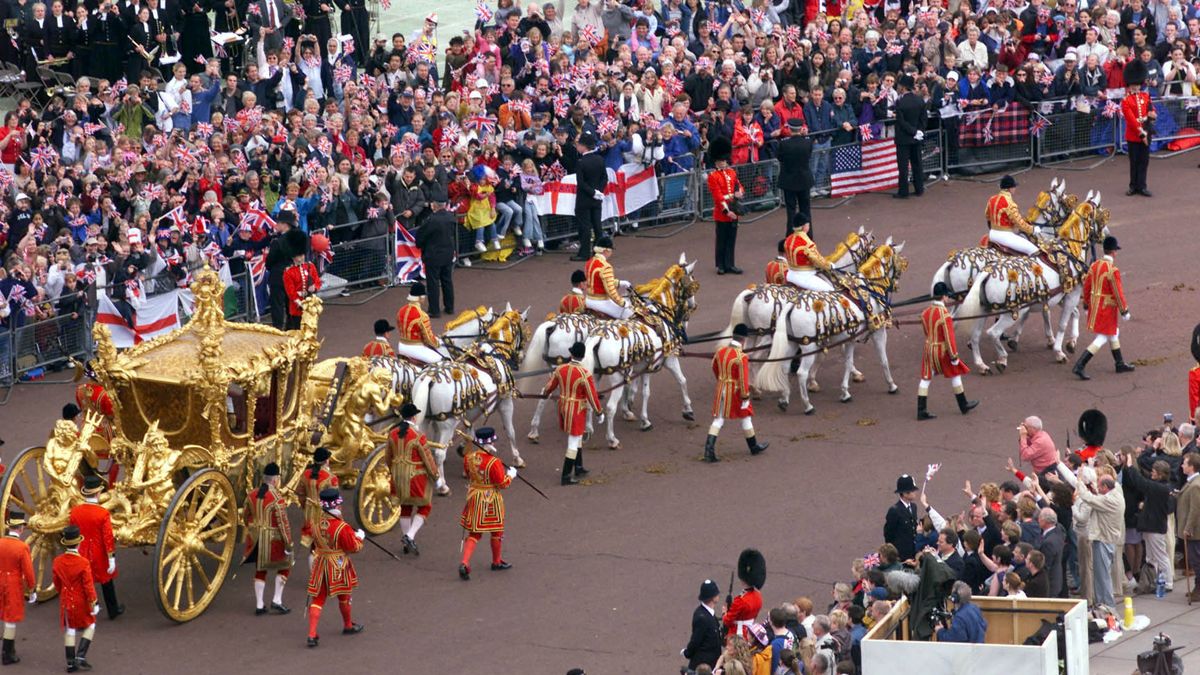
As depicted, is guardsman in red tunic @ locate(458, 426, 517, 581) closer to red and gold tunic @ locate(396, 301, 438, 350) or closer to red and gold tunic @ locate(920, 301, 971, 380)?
red and gold tunic @ locate(396, 301, 438, 350)

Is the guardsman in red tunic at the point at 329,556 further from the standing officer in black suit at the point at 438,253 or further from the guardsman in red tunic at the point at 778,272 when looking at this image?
the standing officer in black suit at the point at 438,253

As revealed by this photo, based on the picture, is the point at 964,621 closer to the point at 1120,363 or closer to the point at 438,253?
the point at 1120,363

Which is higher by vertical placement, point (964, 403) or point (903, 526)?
point (903, 526)

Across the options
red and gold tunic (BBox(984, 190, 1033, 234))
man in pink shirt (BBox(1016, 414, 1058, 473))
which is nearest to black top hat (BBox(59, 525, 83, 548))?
man in pink shirt (BBox(1016, 414, 1058, 473))

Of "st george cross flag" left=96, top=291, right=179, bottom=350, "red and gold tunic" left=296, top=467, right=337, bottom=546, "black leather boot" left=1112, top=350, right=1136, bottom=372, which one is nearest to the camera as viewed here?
"red and gold tunic" left=296, top=467, right=337, bottom=546

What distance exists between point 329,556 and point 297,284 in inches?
293

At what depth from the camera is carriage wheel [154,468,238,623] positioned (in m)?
18.4

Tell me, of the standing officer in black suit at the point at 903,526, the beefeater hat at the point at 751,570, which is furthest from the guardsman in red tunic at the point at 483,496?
the standing officer in black suit at the point at 903,526

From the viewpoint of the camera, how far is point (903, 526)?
19078 millimetres

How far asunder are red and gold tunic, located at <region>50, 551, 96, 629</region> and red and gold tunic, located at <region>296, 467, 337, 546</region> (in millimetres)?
1809

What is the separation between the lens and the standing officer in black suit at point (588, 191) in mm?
28844

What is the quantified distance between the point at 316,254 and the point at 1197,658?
12811 mm

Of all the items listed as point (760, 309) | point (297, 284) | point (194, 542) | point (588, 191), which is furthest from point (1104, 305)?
point (194, 542)

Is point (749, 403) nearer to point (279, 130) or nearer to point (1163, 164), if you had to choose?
point (279, 130)
